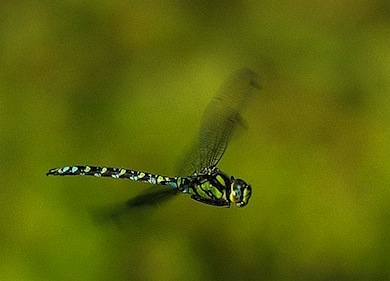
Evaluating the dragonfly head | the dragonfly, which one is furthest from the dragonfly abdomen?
the dragonfly head

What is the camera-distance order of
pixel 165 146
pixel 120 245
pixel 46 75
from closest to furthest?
pixel 120 245 < pixel 165 146 < pixel 46 75

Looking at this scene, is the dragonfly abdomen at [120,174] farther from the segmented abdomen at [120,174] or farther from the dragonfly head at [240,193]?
the dragonfly head at [240,193]

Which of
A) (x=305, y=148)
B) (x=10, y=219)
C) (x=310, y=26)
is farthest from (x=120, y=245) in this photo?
(x=310, y=26)

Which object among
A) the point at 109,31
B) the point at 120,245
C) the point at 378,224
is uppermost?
the point at 109,31

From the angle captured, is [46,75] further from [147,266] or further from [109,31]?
[147,266]

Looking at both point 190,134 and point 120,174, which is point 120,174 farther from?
point 190,134

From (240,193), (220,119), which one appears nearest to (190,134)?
(220,119)

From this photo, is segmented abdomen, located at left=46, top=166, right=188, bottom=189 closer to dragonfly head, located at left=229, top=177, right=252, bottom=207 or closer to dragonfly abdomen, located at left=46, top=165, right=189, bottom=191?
dragonfly abdomen, located at left=46, top=165, right=189, bottom=191
